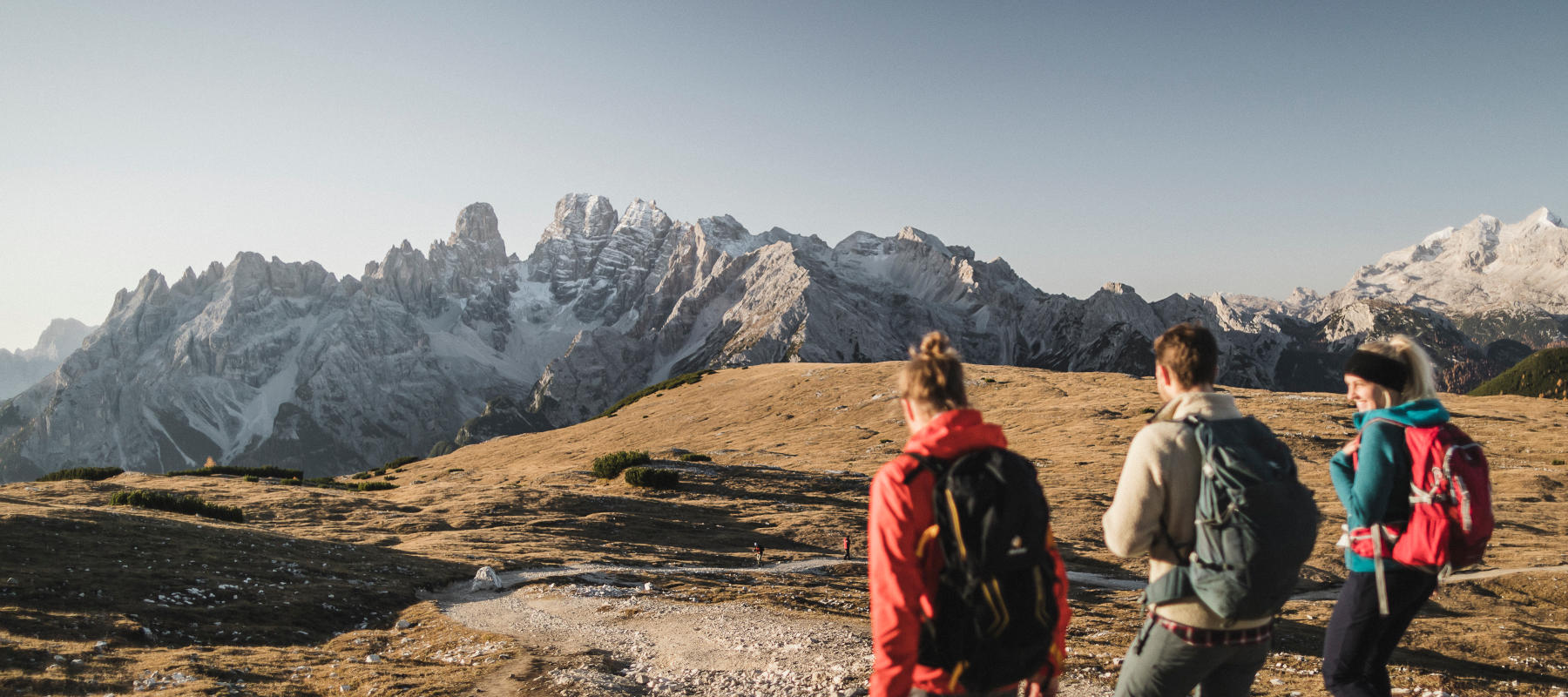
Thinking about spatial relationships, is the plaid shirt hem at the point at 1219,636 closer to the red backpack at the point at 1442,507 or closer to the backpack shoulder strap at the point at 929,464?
the red backpack at the point at 1442,507

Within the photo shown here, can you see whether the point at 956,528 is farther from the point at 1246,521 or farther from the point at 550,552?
the point at 550,552

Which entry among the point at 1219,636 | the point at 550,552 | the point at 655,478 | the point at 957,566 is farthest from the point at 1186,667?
the point at 655,478

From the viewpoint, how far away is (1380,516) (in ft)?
18.2

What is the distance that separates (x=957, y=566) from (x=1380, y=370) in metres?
4.29

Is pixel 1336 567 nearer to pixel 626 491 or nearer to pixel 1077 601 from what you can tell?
pixel 1077 601

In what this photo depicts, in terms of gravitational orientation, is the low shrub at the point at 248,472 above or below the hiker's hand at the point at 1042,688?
below

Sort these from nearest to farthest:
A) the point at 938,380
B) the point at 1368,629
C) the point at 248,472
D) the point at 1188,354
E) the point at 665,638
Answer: the point at 938,380, the point at 1188,354, the point at 1368,629, the point at 665,638, the point at 248,472

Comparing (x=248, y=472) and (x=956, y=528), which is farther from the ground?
(x=956, y=528)

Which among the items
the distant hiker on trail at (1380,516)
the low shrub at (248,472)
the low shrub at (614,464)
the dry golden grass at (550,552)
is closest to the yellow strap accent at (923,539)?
the dry golden grass at (550,552)

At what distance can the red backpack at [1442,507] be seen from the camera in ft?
17.7

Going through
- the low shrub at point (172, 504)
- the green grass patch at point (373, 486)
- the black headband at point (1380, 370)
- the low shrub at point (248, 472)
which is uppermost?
the black headband at point (1380, 370)

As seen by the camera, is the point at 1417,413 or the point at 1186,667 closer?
the point at 1186,667

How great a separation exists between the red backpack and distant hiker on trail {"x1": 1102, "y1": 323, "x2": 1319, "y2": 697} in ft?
5.18

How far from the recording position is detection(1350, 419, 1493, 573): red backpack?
538 centimetres
